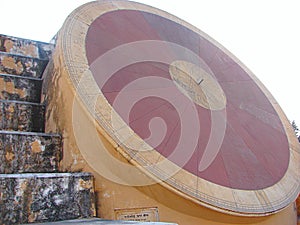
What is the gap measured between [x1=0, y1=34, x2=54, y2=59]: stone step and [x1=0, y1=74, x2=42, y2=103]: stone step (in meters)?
0.62

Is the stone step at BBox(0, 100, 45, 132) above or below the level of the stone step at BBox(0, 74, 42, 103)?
below

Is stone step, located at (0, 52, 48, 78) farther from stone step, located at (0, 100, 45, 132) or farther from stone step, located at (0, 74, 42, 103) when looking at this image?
stone step, located at (0, 100, 45, 132)

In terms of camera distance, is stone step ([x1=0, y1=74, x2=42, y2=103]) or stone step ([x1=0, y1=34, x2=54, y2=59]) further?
stone step ([x1=0, y1=34, x2=54, y2=59])

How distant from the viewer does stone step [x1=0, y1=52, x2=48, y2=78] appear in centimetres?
331

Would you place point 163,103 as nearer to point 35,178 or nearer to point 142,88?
point 142,88

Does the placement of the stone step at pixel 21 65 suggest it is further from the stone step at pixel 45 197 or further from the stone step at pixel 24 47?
the stone step at pixel 45 197

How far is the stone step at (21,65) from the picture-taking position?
331 centimetres

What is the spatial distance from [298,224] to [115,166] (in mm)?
1827

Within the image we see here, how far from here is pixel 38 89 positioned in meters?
3.21

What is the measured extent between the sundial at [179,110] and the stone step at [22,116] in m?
0.64

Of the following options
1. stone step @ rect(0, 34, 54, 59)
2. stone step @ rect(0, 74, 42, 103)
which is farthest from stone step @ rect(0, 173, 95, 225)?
stone step @ rect(0, 34, 54, 59)

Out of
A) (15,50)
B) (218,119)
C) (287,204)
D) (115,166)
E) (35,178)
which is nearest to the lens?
(35,178)

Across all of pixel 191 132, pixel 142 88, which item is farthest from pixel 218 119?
pixel 142 88

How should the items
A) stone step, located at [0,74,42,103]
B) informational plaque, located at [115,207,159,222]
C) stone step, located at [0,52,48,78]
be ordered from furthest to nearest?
stone step, located at [0,52,48,78]
stone step, located at [0,74,42,103]
informational plaque, located at [115,207,159,222]
